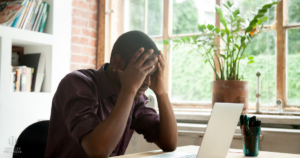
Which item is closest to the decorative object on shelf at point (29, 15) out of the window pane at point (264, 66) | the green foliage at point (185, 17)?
the green foliage at point (185, 17)

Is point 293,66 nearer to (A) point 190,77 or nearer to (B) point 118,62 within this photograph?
(A) point 190,77

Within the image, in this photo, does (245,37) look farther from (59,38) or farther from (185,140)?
(59,38)

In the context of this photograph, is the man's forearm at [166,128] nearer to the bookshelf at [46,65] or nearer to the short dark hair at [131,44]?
the short dark hair at [131,44]

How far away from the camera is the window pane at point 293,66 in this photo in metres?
2.36

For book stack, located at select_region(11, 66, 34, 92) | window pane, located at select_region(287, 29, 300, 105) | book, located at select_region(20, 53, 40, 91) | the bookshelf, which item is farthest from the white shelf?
window pane, located at select_region(287, 29, 300, 105)

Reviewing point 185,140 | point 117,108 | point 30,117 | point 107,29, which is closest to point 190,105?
point 185,140

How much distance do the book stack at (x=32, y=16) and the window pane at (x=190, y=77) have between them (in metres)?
1.21

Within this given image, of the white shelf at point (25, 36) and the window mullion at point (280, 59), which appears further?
the window mullion at point (280, 59)

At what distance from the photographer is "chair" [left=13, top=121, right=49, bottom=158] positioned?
1285mm

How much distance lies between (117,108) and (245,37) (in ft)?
4.45

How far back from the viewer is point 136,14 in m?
3.15

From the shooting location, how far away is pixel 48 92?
2.56 meters

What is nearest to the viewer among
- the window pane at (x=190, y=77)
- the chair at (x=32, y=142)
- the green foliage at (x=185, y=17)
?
the chair at (x=32, y=142)

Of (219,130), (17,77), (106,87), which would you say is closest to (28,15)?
(17,77)
